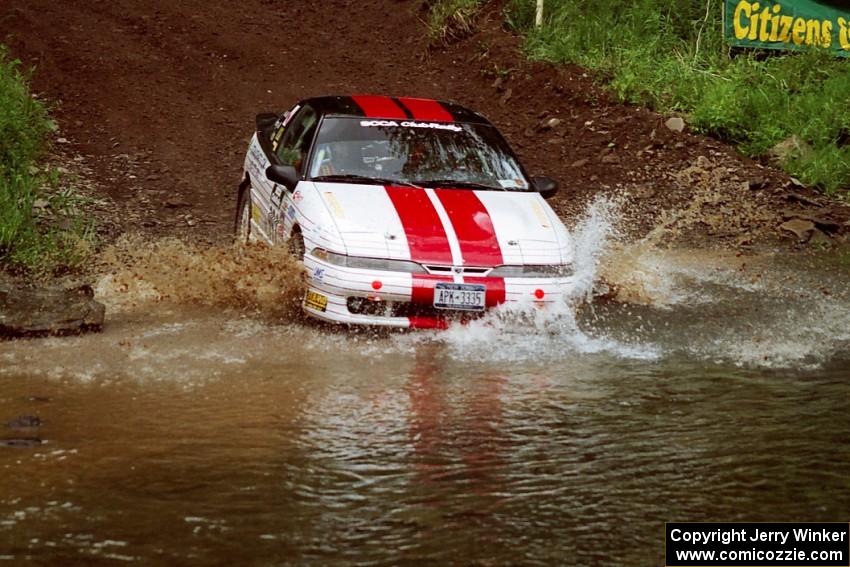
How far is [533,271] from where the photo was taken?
8.72 m

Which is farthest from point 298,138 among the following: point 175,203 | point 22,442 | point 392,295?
point 22,442

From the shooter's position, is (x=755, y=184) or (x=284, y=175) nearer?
(x=284, y=175)

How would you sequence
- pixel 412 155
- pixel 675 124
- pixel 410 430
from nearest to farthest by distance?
pixel 410 430
pixel 412 155
pixel 675 124

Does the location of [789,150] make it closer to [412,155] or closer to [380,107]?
[380,107]

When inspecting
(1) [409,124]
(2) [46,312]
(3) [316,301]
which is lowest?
(2) [46,312]

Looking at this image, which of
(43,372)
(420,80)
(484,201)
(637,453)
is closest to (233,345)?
(43,372)

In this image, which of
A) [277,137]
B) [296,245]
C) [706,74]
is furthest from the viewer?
[706,74]

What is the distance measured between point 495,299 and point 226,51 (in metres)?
10.2

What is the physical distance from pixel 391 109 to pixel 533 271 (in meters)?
2.17

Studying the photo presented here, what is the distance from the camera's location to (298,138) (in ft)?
32.6

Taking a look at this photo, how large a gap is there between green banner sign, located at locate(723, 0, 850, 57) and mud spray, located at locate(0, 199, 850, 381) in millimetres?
5449

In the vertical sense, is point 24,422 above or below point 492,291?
below

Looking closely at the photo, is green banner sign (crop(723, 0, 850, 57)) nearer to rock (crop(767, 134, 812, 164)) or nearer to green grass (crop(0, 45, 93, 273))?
rock (crop(767, 134, 812, 164))

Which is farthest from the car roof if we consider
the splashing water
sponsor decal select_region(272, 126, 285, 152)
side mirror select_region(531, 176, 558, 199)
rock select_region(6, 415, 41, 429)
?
rock select_region(6, 415, 41, 429)
